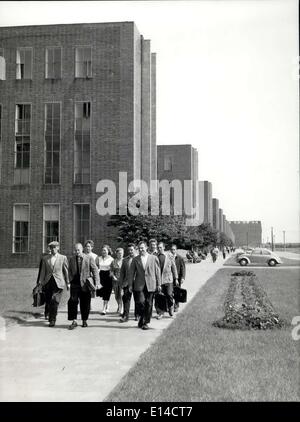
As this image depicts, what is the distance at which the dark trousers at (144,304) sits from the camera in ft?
35.5

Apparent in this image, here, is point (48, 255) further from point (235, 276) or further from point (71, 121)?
point (71, 121)

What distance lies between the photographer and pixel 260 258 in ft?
137

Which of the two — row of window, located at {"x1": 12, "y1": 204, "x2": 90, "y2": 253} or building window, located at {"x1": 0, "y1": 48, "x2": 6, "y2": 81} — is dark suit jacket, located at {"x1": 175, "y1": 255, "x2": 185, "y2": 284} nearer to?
row of window, located at {"x1": 12, "y1": 204, "x2": 90, "y2": 253}

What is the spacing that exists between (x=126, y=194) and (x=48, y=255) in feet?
80.1

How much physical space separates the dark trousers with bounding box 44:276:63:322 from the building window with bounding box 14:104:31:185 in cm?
2742

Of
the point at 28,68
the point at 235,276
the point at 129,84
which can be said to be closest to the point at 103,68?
the point at 129,84

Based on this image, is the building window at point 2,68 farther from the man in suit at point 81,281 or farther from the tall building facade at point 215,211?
the tall building facade at point 215,211

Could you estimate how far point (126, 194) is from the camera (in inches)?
1406

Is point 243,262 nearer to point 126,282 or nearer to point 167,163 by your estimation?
point 126,282

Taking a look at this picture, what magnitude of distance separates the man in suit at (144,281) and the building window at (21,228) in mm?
27121

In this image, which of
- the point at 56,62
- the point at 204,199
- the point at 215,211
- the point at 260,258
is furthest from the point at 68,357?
the point at 215,211

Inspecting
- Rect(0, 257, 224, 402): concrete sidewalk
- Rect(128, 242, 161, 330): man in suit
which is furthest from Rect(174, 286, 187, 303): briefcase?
→ Rect(128, 242, 161, 330): man in suit

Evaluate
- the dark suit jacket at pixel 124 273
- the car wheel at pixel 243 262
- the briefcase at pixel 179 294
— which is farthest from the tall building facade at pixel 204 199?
the dark suit jacket at pixel 124 273
